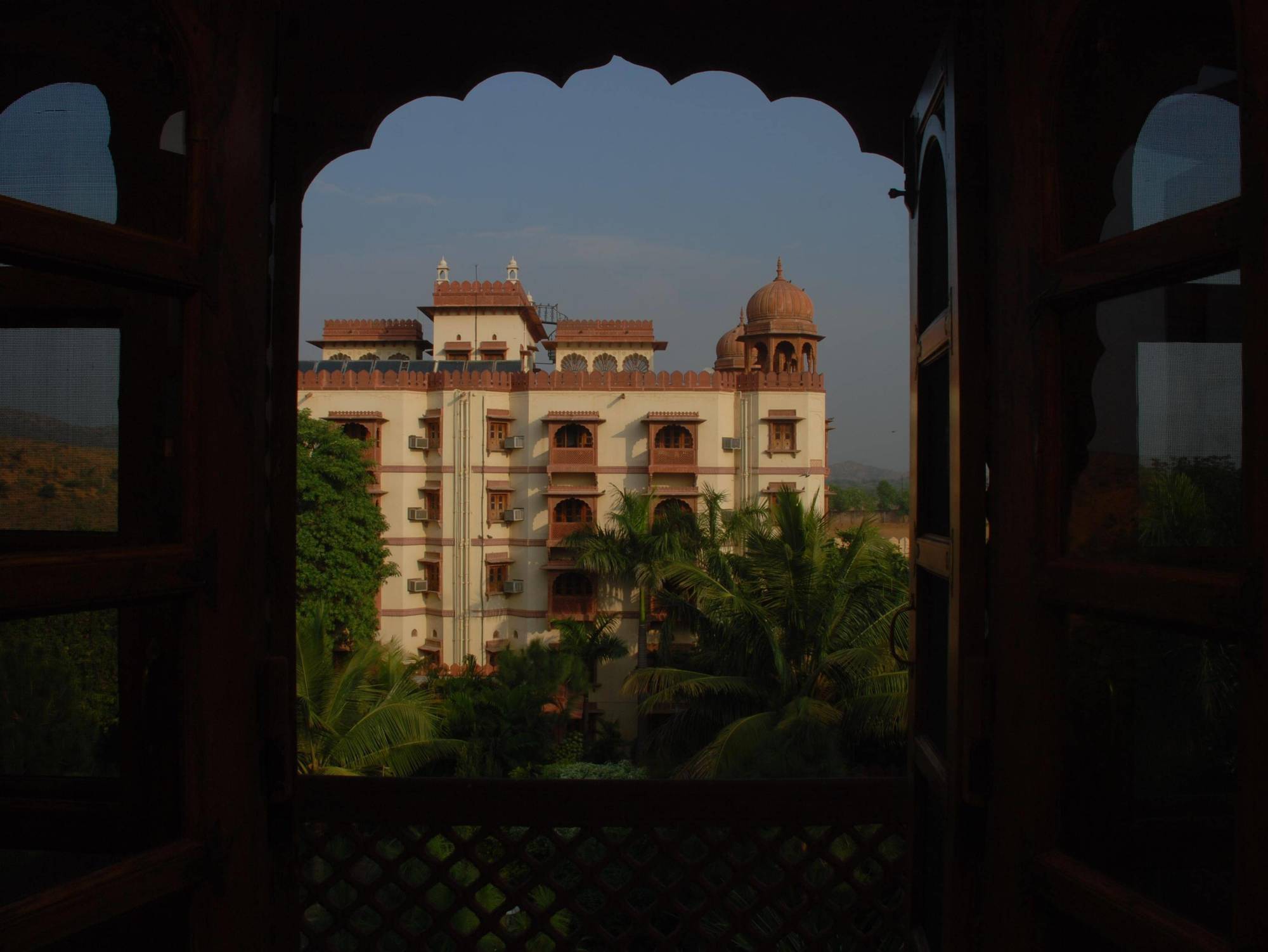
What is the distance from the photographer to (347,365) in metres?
19.0

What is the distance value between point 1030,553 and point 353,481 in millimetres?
16519

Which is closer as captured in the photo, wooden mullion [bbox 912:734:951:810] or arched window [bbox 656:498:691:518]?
wooden mullion [bbox 912:734:951:810]

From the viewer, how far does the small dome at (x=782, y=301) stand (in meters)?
17.8

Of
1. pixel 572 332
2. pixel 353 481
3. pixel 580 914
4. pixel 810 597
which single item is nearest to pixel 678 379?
pixel 572 332

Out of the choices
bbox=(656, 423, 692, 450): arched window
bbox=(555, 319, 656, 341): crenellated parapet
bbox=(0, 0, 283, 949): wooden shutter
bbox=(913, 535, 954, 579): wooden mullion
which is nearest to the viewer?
bbox=(0, 0, 283, 949): wooden shutter

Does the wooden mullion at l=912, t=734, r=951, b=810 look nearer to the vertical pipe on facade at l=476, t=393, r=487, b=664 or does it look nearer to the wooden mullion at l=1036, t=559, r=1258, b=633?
the wooden mullion at l=1036, t=559, r=1258, b=633

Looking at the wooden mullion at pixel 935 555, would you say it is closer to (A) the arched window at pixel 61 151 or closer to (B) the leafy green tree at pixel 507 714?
(A) the arched window at pixel 61 151

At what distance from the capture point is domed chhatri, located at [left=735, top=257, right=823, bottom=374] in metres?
17.8

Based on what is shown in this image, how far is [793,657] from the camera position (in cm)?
995

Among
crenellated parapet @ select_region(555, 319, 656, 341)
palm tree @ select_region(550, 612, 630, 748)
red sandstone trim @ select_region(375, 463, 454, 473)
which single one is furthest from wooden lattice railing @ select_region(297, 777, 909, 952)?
crenellated parapet @ select_region(555, 319, 656, 341)

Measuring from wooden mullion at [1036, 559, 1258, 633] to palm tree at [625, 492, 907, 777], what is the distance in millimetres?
7841

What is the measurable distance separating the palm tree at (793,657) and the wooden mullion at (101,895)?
785 cm

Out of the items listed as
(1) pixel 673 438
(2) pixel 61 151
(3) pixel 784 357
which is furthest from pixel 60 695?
(3) pixel 784 357

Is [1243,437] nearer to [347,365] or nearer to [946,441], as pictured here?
[946,441]
